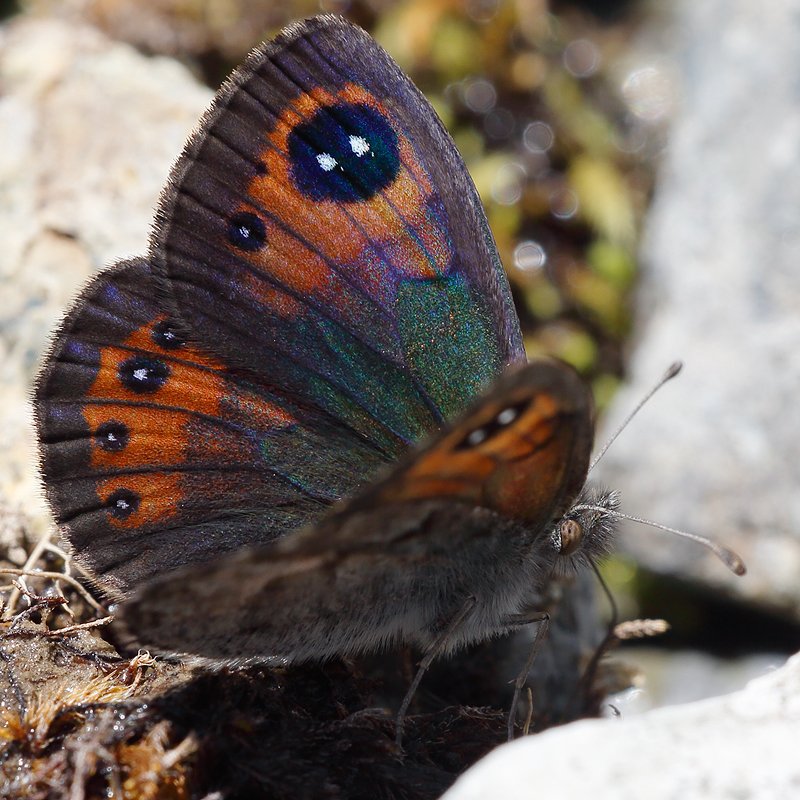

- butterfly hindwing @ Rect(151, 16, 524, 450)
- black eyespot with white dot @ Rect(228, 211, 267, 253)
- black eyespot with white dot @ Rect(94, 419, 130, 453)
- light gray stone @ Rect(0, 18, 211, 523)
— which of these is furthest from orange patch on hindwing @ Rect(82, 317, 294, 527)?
light gray stone @ Rect(0, 18, 211, 523)

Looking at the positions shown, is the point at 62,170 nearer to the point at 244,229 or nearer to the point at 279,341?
the point at 244,229

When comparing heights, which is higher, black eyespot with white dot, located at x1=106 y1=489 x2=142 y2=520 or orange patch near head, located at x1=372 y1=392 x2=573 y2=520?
orange patch near head, located at x1=372 y1=392 x2=573 y2=520

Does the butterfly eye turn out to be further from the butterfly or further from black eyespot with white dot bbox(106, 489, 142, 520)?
black eyespot with white dot bbox(106, 489, 142, 520)

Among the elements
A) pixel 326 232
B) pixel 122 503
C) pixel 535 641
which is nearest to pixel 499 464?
pixel 535 641

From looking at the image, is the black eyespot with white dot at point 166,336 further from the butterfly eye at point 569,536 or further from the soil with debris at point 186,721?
the butterfly eye at point 569,536

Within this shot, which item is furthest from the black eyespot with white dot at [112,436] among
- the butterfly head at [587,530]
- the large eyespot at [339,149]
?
the butterfly head at [587,530]

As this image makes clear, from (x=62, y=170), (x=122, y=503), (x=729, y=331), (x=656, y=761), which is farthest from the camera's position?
(x=729, y=331)

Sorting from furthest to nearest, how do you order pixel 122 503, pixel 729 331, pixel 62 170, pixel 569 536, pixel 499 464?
pixel 729 331 → pixel 62 170 → pixel 122 503 → pixel 569 536 → pixel 499 464
